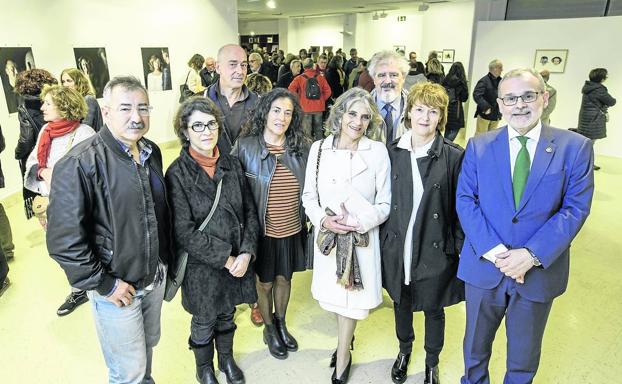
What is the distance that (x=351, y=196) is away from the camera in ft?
7.41

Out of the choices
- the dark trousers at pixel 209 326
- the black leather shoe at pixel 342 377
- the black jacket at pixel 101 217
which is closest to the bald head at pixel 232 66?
the black jacket at pixel 101 217

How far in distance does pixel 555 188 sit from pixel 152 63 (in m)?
7.51

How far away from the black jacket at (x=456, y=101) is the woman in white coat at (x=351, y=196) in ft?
16.6

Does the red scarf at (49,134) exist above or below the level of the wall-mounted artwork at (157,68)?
below

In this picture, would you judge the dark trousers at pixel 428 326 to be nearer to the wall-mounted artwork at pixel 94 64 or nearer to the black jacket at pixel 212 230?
the black jacket at pixel 212 230

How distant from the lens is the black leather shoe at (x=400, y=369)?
101 inches

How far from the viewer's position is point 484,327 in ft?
6.91

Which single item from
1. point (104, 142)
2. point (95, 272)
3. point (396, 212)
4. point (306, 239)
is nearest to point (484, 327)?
point (396, 212)

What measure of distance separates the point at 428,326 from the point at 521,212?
915mm

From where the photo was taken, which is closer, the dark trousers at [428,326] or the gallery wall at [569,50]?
the dark trousers at [428,326]

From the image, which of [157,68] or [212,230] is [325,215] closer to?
[212,230]

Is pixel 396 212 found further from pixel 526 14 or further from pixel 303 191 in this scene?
pixel 526 14

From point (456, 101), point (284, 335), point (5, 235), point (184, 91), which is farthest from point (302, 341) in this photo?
point (184, 91)

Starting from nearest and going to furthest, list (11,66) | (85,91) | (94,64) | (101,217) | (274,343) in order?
(101,217) < (274,343) < (85,91) < (11,66) < (94,64)
